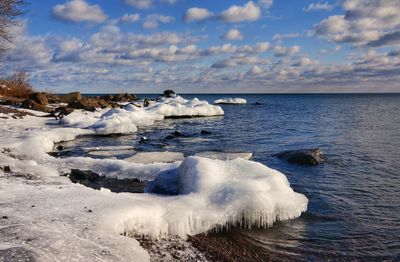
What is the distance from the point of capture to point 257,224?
7426 millimetres

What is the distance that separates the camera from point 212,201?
722 cm

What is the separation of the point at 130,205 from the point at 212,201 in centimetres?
171

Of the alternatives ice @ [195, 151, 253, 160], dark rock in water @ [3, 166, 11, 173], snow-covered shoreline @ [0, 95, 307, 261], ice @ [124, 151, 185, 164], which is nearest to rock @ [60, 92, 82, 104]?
ice @ [195, 151, 253, 160]

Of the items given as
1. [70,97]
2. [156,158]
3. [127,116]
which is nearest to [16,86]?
[70,97]

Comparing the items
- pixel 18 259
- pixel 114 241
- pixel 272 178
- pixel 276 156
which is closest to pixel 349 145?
pixel 276 156

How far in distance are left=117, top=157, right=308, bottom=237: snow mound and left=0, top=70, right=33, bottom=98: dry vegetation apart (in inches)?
1266

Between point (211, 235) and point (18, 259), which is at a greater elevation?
point (18, 259)

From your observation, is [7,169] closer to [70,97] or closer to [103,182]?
[103,182]

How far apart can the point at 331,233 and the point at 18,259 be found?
5783 millimetres

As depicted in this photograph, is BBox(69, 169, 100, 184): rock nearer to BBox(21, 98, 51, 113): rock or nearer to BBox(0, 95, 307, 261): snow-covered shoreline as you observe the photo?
BBox(0, 95, 307, 261): snow-covered shoreline

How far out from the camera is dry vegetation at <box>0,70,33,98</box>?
117 feet

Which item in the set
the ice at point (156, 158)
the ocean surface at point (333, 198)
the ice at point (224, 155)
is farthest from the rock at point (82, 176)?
the ice at point (224, 155)

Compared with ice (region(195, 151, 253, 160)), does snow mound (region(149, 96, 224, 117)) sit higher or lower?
higher

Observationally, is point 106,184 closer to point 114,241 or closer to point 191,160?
point 191,160
